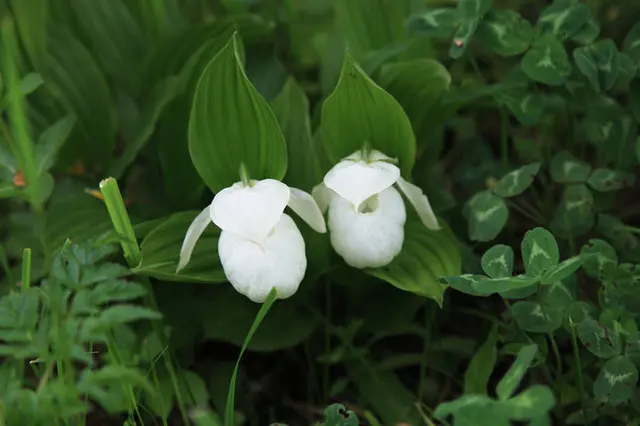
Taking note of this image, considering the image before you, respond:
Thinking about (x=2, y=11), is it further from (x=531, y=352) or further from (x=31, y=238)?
(x=531, y=352)

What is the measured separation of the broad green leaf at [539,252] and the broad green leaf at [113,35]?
96 centimetres

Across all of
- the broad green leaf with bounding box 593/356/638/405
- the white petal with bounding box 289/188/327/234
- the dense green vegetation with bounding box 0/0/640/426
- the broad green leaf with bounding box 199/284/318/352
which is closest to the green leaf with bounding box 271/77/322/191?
the dense green vegetation with bounding box 0/0/640/426

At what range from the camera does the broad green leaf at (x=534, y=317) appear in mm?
1126

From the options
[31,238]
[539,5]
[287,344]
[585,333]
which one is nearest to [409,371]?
[287,344]

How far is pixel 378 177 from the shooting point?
1098 mm

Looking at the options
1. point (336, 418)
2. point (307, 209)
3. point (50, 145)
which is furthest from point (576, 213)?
point (50, 145)

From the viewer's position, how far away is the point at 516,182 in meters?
1.31

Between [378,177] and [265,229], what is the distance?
7.8 inches

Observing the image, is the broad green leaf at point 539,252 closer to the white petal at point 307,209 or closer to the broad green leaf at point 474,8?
the white petal at point 307,209

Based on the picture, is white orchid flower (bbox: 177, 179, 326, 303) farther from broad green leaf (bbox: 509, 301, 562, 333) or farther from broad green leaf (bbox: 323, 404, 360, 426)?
broad green leaf (bbox: 509, 301, 562, 333)

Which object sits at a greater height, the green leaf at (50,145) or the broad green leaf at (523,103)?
the green leaf at (50,145)

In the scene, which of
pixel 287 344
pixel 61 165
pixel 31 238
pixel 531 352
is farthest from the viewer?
pixel 61 165

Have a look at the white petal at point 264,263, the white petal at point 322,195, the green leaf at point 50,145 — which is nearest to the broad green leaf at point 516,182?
the white petal at point 322,195

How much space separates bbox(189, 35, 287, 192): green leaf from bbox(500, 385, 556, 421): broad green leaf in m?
0.54
